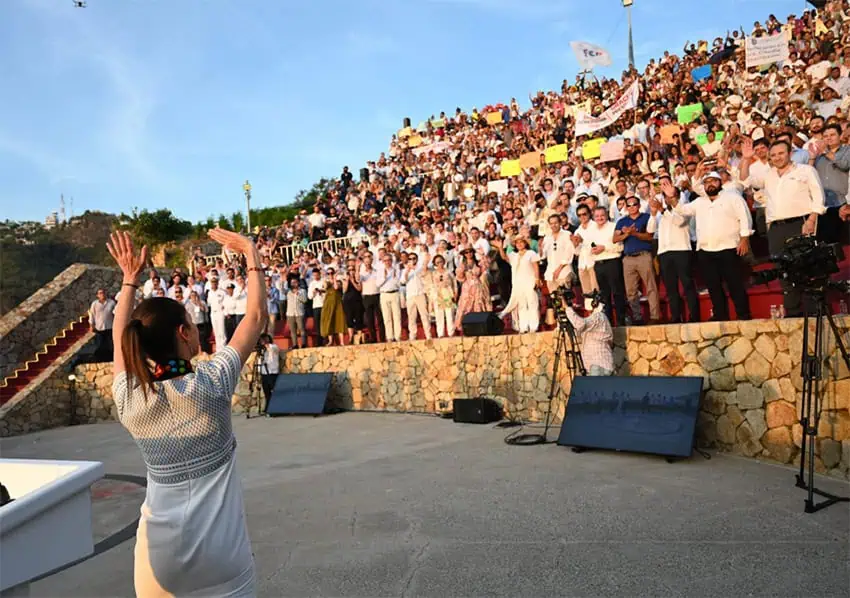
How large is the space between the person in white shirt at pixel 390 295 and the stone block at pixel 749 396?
6746 millimetres

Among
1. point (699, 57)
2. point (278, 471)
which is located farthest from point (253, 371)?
point (699, 57)

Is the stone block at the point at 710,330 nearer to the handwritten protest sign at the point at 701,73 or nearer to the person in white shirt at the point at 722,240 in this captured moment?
the person in white shirt at the point at 722,240

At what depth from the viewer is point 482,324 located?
33.9 feet

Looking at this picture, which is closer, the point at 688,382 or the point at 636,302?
the point at 688,382

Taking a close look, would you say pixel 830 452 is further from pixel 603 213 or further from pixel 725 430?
pixel 603 213

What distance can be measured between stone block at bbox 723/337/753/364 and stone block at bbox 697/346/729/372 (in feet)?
0.22

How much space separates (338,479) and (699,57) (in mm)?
16542

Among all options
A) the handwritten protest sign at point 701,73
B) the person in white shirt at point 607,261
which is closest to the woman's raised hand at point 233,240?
the person in white shirt at point 607,261

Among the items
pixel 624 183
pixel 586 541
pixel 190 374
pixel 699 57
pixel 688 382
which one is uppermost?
pixel 699 57

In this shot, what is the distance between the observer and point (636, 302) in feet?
28.1

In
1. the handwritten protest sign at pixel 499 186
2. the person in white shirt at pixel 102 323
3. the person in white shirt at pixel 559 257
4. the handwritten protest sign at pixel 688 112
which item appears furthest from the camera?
the person in white shirt at pixel 102 323

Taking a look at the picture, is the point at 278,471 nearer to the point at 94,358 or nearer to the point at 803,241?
the point at 803,241

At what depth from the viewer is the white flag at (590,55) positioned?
71.2 feet

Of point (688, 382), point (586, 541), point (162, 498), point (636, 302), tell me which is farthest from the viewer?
point (636, 302)
